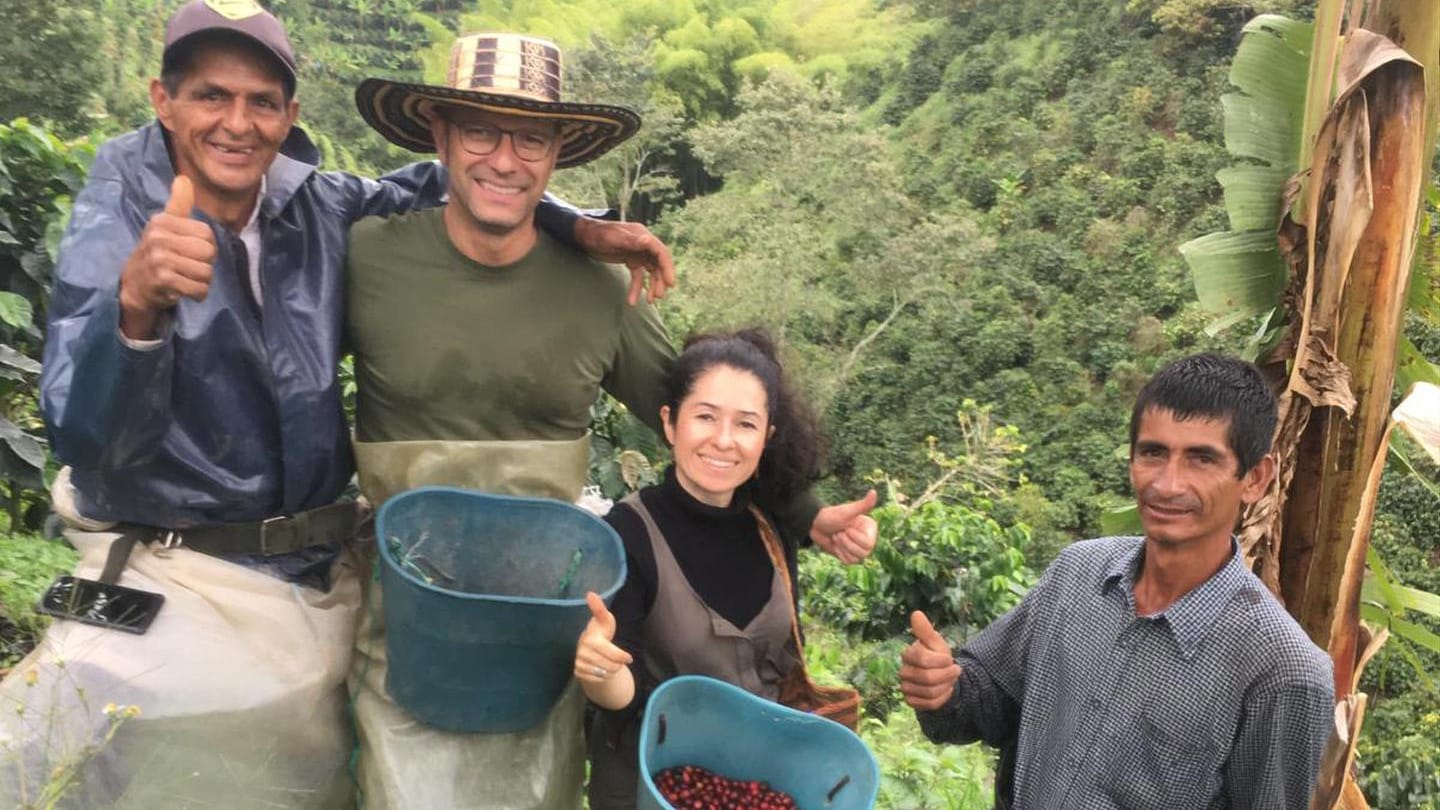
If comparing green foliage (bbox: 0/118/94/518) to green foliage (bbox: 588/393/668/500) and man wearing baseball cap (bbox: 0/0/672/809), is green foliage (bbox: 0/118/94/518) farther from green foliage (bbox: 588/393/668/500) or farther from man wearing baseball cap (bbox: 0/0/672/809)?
man wearing baseball cap (bbox: 0/0/672/809)

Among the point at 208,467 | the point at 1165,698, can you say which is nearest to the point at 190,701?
the point at 208,467

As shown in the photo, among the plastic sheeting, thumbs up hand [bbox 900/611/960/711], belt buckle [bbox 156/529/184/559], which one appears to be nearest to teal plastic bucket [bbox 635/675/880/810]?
thumbs up hand [bbox 900/611/960/711]

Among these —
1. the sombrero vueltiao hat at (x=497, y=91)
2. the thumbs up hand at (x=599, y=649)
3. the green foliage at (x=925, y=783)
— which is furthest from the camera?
the green foliage at (x=925, y=783)

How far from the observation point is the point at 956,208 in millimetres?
24625

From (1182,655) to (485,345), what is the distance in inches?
51.9

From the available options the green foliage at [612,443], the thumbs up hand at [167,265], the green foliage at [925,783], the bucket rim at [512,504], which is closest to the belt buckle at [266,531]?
the bucket rim at [512,504]

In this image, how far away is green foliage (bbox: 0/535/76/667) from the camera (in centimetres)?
353

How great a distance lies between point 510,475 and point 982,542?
17.9 ft

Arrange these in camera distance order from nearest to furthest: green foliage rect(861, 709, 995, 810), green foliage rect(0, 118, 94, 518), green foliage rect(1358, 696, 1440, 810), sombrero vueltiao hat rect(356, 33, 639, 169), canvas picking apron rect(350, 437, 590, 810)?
1. canvas picking apron rect(350, 437, 590, 810)
2. sombrero vueltiao hat rect(356, 33, 639, 169)
3. green foliage rect(861, 709, 995, 810)
4. green foliage rect(0, 118, 94, 518)
5. green foliage rect(1358, 696, 1440, 810)

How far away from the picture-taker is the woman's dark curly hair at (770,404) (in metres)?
2.16

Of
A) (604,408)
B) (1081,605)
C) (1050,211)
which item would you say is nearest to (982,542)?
(604,408)

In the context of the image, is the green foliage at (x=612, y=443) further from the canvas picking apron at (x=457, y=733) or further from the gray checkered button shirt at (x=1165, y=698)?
the gray checkered button shirt at (x=1165, y=698)

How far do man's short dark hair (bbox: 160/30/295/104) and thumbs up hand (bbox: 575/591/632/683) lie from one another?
3.65 ft

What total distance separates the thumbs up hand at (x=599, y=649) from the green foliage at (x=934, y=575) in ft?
18.0
